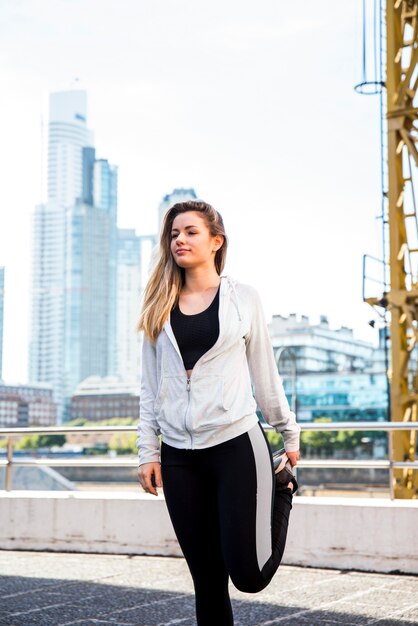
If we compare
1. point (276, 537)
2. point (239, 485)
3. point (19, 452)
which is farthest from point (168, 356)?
Answer: point (19, 452)

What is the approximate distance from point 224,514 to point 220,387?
1.21 feet

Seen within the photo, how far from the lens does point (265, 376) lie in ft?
9.78

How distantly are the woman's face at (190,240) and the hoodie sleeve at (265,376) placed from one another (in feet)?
0.68

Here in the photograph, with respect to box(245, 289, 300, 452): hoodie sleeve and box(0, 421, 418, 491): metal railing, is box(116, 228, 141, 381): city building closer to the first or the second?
box(0, 421, 418, 491): metal railing

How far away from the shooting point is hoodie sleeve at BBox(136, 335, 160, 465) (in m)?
2.89

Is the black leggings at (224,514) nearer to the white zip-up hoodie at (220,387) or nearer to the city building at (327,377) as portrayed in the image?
the white zip-up hoodie at (220,387)

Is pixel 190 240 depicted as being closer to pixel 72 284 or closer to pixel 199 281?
pixel 199 281

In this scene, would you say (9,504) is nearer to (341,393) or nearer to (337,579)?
(337,579)

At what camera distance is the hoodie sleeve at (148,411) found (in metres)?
2.89

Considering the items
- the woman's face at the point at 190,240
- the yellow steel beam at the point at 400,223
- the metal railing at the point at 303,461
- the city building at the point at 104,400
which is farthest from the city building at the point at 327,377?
the woman's face at the point at 190,240

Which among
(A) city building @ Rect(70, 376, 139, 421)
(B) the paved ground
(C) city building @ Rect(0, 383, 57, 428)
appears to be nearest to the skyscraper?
(C) city building @ Rect(0, 383, 57, 428)

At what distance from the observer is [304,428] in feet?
20.4

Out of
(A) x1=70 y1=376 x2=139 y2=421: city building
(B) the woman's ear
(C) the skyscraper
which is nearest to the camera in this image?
(B) the woman's ear

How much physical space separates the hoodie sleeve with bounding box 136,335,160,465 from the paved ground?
204cm
